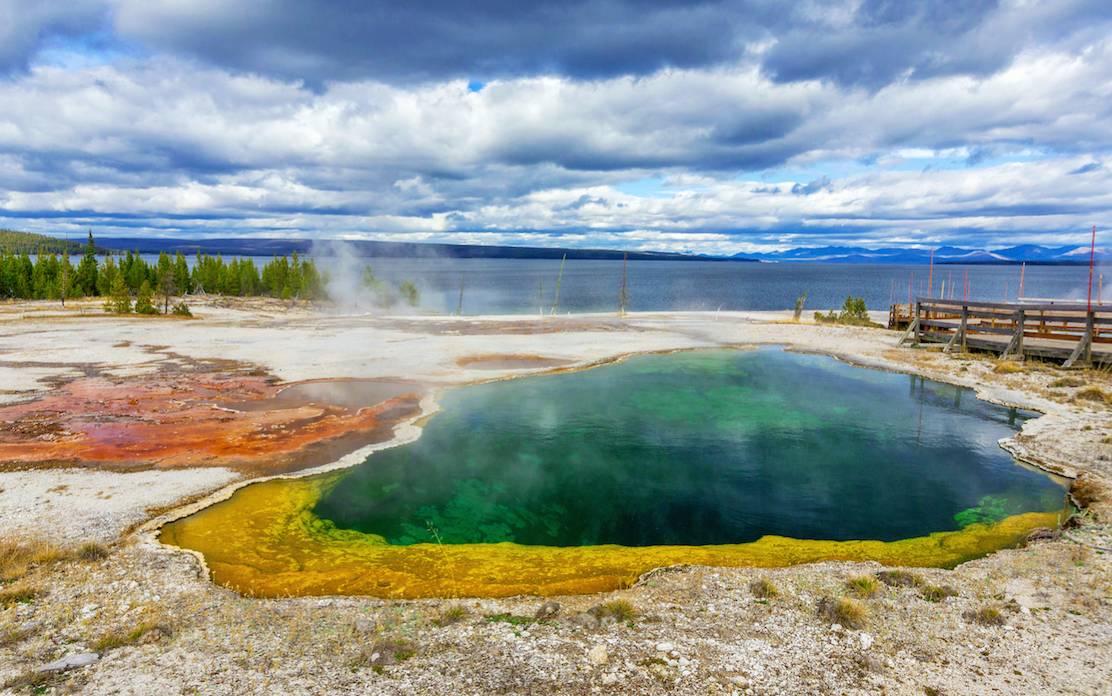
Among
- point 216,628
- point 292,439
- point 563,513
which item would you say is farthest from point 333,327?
point 216,628

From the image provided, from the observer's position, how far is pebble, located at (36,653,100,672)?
8.27 m

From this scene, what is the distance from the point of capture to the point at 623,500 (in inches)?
672

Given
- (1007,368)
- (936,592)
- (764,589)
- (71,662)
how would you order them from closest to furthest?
(71,662) < (936,592) < (764,589) < (1007,368)

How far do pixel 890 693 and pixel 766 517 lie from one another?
786 centimetres

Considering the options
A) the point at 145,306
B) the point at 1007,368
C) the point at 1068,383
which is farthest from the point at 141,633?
the point at 145,306

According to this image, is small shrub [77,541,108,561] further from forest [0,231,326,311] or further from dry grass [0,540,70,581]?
forest [0,231,326,311]

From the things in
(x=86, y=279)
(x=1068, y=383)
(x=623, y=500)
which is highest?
(x=86, y=279)

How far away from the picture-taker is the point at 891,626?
9.74 m

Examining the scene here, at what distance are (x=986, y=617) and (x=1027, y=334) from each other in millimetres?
33305

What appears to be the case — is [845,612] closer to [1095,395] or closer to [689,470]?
[689,470]

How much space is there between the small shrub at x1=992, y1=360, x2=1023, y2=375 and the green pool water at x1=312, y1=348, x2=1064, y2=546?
414 cm

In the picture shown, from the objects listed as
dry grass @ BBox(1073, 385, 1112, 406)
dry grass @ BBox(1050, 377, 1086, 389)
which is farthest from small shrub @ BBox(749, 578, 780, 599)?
dry grass @ BBox(1050, 377, 1086, 389)

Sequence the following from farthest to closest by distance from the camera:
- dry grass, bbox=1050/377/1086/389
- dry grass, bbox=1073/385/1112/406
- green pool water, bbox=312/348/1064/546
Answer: dry grass, bbox=1050/377/1086/389 < dry grass, bbox=1073/385/1112/406 < green pool water, bbox=312/348/1064/546

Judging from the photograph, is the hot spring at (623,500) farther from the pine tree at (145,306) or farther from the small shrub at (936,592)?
the pine tree at (145,306)
